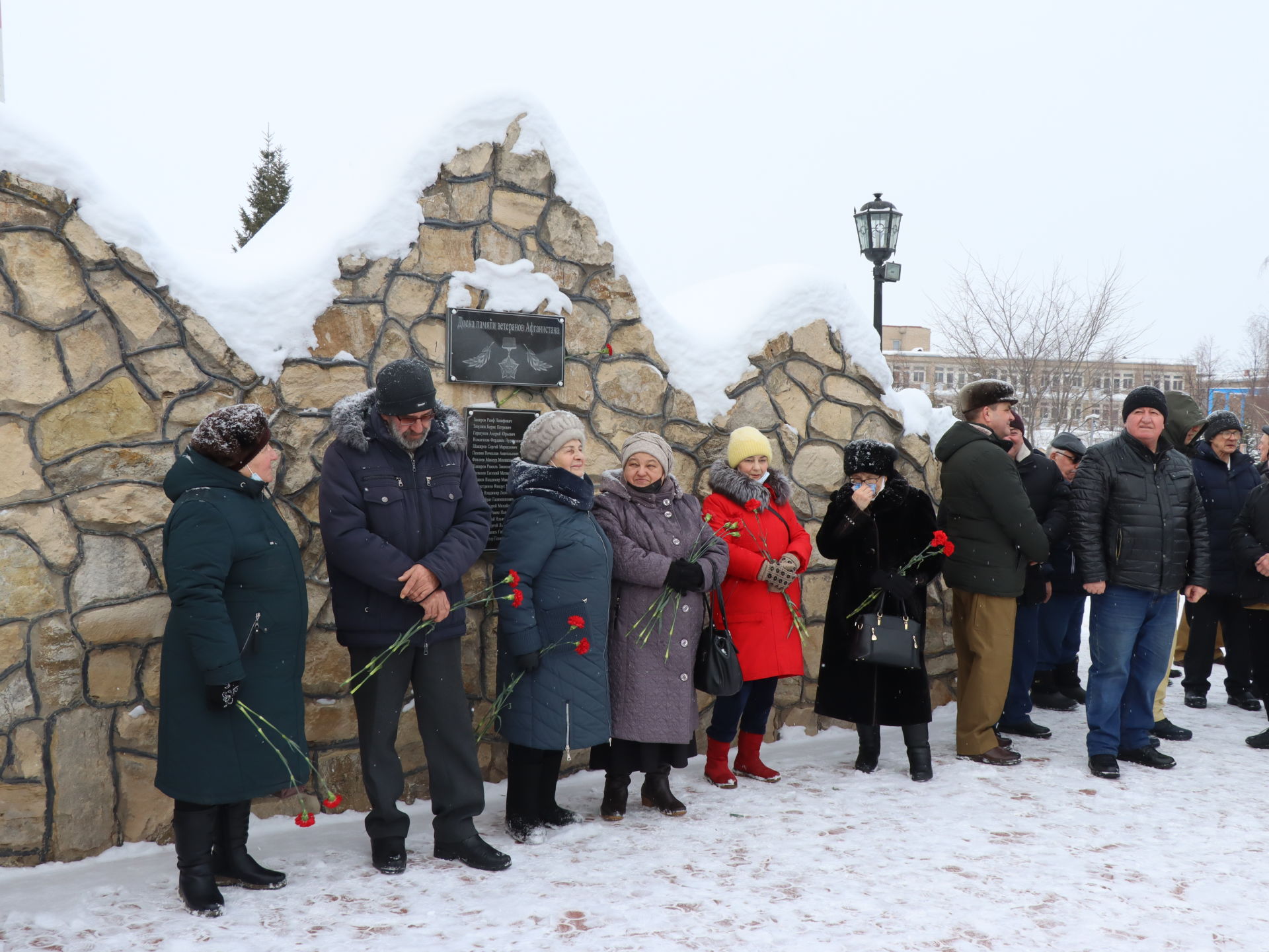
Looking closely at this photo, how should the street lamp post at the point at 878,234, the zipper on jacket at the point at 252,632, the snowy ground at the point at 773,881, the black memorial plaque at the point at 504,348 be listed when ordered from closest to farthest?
1. the snowy ground at the point at 773,881
2. the zipper on jacket at the point at 252,632
3. the black memorial plaque at the point at 504,348
4. the street lamp post at the point at 878,234

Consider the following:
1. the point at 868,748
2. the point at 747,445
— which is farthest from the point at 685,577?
the point at 868,748

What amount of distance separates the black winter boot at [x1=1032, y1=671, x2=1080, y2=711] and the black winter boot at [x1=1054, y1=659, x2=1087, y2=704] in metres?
0.03

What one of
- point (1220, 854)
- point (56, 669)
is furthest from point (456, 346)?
point (1220, 854)

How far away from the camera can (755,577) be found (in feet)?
13.5

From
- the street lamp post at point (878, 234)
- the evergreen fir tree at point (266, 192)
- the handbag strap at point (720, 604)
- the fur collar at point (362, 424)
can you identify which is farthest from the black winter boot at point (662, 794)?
the evergreen fir tree at point (266, 192)

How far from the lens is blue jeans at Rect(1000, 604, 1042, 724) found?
16.4 ft

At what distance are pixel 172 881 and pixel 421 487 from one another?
1.50 meters

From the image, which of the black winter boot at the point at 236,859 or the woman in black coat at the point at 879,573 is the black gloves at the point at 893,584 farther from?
the black winter boot at the point at 236,859

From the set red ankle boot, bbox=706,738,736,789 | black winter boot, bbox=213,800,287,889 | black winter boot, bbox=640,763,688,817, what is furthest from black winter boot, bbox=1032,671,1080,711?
black winter boot, bbox=213,800,287,889

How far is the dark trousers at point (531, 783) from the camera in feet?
11.7

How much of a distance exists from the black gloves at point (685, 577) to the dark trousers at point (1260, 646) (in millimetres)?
3448

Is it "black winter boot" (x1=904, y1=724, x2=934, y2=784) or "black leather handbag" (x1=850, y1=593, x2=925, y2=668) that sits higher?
"black leather handbag" (x1=850, y1=593, x2=925, y2=668)

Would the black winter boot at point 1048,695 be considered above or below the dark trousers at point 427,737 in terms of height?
below

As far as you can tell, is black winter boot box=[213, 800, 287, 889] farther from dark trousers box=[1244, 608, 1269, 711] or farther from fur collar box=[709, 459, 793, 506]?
dark trousers box=[1244, 608, 1269, 711]
